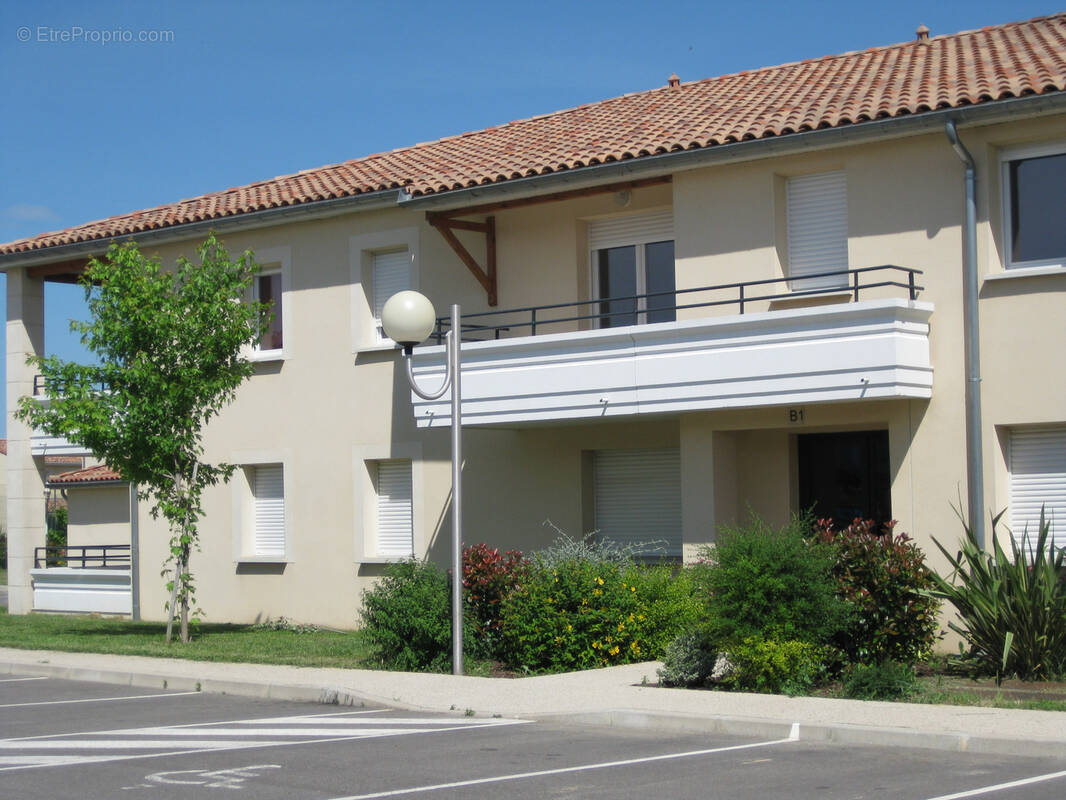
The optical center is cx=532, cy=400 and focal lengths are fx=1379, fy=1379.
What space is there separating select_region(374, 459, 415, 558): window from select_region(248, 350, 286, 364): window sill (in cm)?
249

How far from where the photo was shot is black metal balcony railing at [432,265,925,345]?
52.9 ft

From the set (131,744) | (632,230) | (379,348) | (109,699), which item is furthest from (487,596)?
(379,348)

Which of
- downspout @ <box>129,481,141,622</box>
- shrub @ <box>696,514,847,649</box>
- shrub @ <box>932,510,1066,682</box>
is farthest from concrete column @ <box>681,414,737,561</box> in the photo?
downspout @ <box>129,481,141,622</box>

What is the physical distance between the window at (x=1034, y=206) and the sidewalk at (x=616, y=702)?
20.5 ft

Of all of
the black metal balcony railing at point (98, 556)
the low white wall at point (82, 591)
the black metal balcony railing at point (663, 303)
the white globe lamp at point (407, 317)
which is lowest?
the low white wall at point (82, 591)

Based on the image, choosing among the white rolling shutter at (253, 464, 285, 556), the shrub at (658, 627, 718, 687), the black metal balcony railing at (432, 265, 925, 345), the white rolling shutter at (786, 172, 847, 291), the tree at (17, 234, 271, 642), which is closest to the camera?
the shrub at (658, 627, 718, 687)

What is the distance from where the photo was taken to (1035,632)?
40.7ft

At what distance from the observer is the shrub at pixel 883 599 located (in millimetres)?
12789

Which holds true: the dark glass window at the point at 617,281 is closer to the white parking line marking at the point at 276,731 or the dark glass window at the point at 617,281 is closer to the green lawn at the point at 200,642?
the green lawn at the point at 200,642

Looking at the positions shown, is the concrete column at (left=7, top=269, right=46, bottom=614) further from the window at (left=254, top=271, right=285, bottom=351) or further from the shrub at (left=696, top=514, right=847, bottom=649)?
the shrub at (left=696, top=514, right=847, bottom=649)

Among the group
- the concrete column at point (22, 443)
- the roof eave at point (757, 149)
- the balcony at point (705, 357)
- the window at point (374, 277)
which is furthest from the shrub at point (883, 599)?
the concrete column at point (22, 443)

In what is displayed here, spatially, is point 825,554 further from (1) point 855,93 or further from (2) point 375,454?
(2) point 375,454

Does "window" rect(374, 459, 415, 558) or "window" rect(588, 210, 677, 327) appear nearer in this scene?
"window" rect(588, 210, 677, 327)

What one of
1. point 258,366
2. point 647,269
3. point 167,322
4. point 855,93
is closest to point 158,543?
point 258,366
